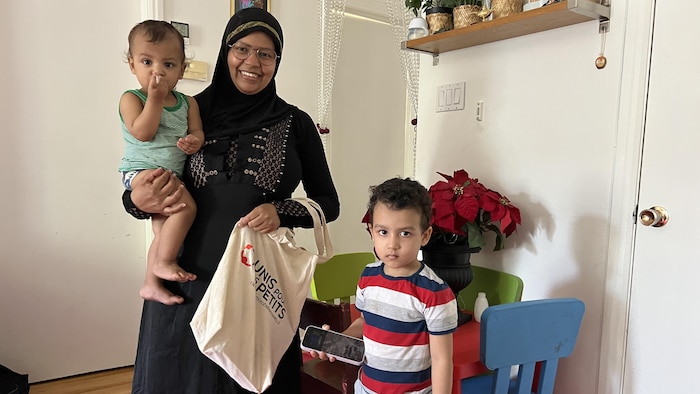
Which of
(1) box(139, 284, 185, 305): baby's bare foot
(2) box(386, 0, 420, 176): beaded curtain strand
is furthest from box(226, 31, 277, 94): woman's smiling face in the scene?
(2) box(386, 0, 420, 176): beaded curtain strand

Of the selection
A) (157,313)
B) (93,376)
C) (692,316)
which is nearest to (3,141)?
(93,376)

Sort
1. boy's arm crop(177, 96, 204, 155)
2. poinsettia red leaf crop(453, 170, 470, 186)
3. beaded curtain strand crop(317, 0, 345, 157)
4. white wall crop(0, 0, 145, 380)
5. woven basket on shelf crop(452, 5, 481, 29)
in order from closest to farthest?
boy's arm crop(177, 96, 204, 155)
poinsettia red leaf crop(453, 170, 470, 186)
woven basket on shelf crop(452, 5, 481, 29)
white wall crop(0, 0, 145, 380)
beaded curtain strand crop(317, 0, 345, 157)

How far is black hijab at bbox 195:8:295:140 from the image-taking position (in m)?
1.21

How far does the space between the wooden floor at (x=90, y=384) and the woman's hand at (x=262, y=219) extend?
5.84ft

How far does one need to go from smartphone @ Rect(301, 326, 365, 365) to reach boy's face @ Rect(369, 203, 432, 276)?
0.72ft

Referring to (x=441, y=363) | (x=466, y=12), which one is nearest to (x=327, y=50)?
(x=466, y=12)

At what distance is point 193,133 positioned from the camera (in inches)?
47.3

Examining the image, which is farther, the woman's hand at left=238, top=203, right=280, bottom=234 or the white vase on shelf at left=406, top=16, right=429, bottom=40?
the white vase on shelf at left=406, top=16, right=429, bottom=40

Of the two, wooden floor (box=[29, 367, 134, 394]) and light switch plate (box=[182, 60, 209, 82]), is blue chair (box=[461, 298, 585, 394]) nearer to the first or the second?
wooden floor (box=[29, 367, 134, 394])

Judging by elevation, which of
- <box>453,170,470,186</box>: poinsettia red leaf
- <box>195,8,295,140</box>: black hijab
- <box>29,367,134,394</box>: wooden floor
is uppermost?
<box>195,8,295,140</box>: black hijab

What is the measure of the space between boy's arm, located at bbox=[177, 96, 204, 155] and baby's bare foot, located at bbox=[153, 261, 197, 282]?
0.26 m

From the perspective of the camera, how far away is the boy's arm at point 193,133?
45.5 inches

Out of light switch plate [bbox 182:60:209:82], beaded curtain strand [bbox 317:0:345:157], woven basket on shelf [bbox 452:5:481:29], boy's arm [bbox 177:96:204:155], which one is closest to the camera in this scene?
boy's arm [bbox 177:96:204:155]

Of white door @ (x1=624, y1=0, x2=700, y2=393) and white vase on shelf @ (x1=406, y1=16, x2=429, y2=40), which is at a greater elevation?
white vase on shelf @ (x1=406, y1=16, x2=429, y2=40)
